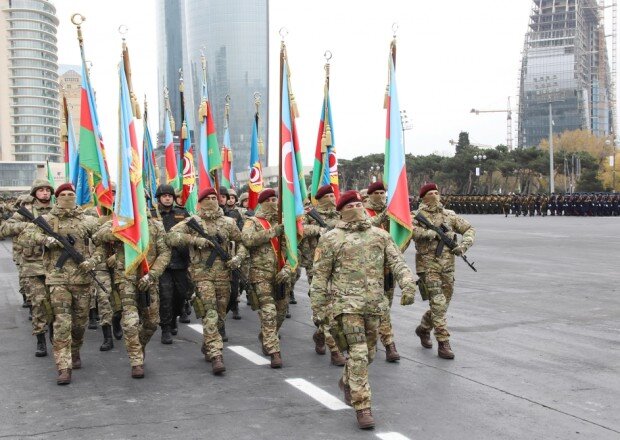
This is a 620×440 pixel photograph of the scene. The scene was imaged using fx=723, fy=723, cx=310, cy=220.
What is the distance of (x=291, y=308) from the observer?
456 inches

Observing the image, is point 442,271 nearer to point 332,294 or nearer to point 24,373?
point 332,294

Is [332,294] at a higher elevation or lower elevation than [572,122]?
lower

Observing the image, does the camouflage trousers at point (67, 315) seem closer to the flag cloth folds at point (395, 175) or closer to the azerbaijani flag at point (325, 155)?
the flag cloth folds at point (395, 175)

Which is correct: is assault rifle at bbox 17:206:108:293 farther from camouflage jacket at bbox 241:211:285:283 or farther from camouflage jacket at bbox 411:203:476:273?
camouflage jacket at bbox 411:203:476:273

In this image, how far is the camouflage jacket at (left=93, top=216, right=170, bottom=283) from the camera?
7.44 meters

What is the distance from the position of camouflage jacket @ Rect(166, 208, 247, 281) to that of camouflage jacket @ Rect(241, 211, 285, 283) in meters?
0.12

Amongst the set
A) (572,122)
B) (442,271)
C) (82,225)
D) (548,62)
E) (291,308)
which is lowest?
(291,308)

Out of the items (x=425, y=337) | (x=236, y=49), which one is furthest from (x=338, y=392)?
(x=236, y=49)

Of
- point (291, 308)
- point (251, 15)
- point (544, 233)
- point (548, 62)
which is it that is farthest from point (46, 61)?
point (291, 308)

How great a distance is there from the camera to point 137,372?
6992mm

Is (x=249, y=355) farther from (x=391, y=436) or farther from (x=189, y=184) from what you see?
(x=189, y=184)

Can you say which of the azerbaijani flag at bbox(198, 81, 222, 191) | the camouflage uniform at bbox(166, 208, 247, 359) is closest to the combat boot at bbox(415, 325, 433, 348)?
the camouflage uniform at bbox(166, 208, 247, 359)

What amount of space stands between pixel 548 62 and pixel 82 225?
5849 inches

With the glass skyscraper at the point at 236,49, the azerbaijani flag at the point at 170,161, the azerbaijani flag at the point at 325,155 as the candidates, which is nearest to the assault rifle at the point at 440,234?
the azerbaijani flag at the point at 325,155
